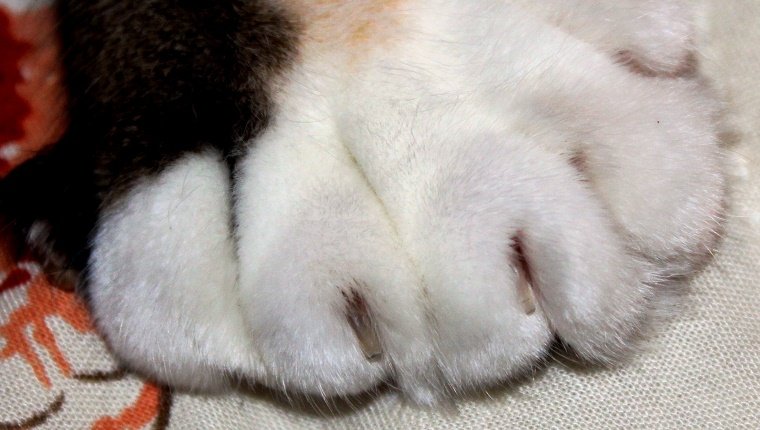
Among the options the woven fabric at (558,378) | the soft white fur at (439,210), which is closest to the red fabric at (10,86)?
the woven fabric at (558,378)

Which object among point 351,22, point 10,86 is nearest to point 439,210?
point 351,22

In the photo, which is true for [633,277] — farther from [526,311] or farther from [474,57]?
[474,57]

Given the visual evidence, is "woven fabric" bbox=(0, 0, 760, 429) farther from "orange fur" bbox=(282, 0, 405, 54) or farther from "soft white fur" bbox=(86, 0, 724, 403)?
"orange fur" bbox=(282, 0, 405, 54)

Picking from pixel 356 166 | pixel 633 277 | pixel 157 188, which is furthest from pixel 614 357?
pixel 157 188

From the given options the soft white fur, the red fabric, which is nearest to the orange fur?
the soft white fur

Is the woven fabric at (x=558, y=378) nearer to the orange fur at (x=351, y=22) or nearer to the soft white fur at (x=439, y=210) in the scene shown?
the soft white fur at (x=439, y=210)
